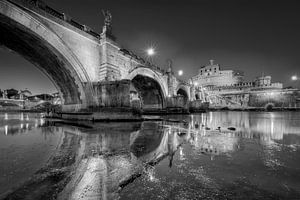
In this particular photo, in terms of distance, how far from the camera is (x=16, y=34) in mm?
8633

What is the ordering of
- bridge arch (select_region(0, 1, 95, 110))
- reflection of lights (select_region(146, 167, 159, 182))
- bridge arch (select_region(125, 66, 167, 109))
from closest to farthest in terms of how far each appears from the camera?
reflection of lights (select_region(146, 167, 159, 182)) → bridge arch (select_region(0, 1, 95, 110)) → bridge arch (select_region(125, 66, 167, 109))

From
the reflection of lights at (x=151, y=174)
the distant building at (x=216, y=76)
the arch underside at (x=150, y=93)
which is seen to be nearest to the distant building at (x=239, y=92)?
the distant building at (x=216, y=76)

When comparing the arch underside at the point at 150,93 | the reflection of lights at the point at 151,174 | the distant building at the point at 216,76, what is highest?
the distant building at the point at 216,76

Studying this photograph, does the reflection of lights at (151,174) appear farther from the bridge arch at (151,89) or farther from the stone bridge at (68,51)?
the bridge arch at (151,89)

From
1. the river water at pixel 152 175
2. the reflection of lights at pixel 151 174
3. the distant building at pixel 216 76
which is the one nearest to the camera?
the river water at pixel 152 175

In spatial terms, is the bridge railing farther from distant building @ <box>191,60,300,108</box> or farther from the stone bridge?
distant building @ <box>191,60,300,108</box>

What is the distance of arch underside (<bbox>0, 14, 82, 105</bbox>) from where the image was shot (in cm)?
830

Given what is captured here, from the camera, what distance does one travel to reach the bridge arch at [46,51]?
7.82m

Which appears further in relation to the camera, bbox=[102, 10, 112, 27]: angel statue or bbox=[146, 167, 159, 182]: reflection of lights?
bbox=[102, 10, 112, 27]: angel statue

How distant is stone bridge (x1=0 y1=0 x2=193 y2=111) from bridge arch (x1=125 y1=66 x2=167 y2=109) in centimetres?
775

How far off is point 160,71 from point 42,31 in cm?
1894

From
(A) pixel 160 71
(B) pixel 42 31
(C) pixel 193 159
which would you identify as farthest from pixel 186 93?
(C) pixel 193 159

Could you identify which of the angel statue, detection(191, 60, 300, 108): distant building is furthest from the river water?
detection(191, 60, 300, 108): distant building

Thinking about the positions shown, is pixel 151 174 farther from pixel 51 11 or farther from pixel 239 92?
pixel 239 92
